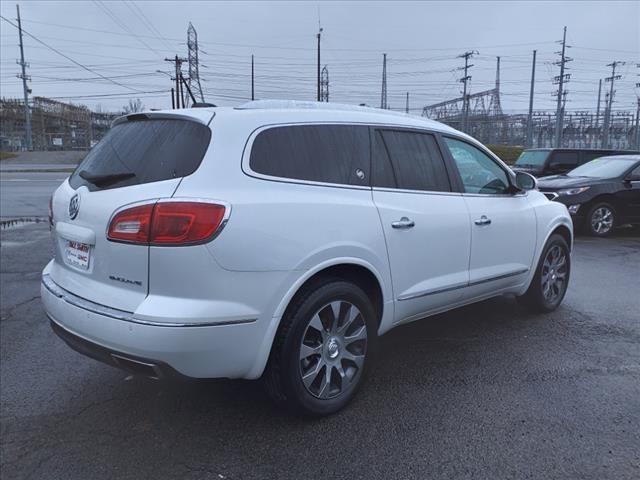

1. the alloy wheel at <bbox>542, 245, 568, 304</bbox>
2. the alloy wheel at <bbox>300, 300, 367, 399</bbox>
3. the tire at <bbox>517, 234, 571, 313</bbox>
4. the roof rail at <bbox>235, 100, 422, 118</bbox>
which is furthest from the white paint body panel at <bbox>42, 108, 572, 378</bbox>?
the alloy wheel at <bbox>542, 245, 568, 304</bbox>

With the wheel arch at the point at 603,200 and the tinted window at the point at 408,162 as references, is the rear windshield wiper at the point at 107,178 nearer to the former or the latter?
the tinted window at the point at 408,162

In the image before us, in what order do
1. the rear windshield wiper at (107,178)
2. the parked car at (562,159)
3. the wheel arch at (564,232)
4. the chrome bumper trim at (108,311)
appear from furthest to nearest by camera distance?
1. the parked car at (562,159)
2. the wheel arch at (564,232)
3. the rear windshield wiper at (107,178)
4. the chrome bumper trim at (108,311)

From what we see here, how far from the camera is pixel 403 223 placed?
3.34 meters

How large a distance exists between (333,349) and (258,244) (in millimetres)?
873

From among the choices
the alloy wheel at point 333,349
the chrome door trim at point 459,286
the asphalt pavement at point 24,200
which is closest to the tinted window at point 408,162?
the chrome door trim at point 459,286

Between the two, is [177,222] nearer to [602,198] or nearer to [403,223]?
[403,223]

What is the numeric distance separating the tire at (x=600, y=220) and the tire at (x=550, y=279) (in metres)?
5.41

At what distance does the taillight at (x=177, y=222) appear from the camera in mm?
2465

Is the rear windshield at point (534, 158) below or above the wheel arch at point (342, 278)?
above

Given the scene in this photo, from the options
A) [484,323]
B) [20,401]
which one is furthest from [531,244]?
[20,401]

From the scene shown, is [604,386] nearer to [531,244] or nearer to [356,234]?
[531,244]

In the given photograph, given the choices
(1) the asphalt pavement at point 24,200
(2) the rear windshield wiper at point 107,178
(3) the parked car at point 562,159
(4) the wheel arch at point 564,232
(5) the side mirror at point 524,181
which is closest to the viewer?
(2) the rear windshield wiper at point 107,178

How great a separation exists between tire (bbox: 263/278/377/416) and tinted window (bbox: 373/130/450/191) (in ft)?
2.66

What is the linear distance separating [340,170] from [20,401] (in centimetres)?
251
